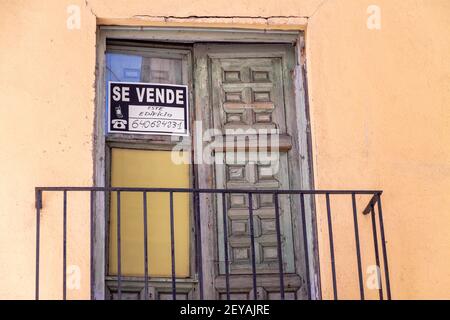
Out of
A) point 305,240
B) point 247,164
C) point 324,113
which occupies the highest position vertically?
point 324,113

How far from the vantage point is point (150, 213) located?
675cm

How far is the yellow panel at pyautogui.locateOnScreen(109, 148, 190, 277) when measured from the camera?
21.9ft

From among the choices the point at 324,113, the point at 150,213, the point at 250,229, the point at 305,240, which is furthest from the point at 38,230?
the point at 324,113

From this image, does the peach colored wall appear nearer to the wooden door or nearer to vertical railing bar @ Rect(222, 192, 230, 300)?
the wooden door

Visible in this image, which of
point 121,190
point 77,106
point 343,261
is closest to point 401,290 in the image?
point 343,261

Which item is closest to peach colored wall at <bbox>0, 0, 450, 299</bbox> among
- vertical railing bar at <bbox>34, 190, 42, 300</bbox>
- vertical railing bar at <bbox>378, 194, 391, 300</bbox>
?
vertical railing bar at <bbox>34, 190, 42, 300</bbox>

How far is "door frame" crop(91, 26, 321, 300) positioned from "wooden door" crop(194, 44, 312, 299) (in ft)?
0.29

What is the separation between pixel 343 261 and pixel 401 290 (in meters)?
0.41

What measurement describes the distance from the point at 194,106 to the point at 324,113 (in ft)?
2.93

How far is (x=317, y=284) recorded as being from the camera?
6582 millimetres

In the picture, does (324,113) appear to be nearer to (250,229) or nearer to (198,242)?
(250,229)

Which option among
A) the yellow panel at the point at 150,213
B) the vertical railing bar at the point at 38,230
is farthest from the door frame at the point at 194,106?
the vertical railing bar at the point at 38,230

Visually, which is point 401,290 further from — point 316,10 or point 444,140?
point 316,10

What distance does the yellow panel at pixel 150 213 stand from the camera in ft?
21.9
